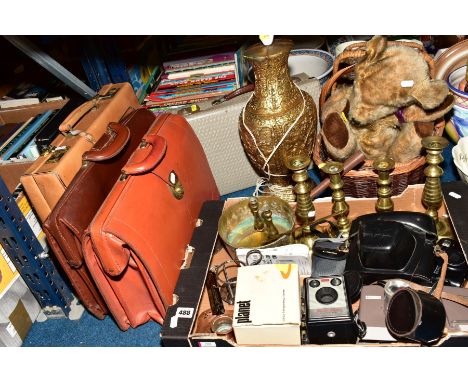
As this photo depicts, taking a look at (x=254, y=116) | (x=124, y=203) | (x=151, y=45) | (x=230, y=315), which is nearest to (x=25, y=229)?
(x=124, y=203)

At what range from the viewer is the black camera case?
3.97 feet

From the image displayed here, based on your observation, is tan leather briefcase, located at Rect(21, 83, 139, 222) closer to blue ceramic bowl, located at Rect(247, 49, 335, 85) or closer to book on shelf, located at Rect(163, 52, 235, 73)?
book on shelf, located at Rect(163, 52, 235, 73)

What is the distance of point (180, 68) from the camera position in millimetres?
2193

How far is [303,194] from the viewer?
1.37 meters

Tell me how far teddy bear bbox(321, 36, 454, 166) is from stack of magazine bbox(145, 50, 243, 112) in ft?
1.95

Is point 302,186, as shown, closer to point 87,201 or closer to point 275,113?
point 275,113

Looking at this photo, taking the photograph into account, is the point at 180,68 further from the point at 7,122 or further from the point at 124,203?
the point at 124,203

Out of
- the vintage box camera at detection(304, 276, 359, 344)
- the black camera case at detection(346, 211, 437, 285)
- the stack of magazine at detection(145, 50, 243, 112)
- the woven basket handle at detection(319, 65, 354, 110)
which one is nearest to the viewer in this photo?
the vintage box camera at detection(304, 276, 359, 344)

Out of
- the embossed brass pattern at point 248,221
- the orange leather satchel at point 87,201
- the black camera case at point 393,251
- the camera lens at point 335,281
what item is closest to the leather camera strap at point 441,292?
the black camera case at point 393,251

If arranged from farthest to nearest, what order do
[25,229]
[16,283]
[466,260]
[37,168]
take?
[16,283] < [25,229] < [37,168] < [466,260]

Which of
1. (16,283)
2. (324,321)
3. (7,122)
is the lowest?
(16,283)

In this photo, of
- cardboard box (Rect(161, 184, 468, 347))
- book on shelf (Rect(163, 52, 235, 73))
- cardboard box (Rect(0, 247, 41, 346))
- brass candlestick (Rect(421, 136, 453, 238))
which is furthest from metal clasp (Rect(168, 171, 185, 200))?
book on shelf (Rect(163, 52, 235, 73))

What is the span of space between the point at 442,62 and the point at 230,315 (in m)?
1.32

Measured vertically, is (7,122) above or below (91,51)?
below
